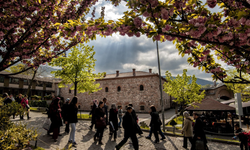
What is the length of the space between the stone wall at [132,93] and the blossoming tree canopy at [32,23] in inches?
842

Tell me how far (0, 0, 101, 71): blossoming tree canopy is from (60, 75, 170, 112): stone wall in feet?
70.1

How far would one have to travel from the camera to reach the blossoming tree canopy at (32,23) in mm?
3904

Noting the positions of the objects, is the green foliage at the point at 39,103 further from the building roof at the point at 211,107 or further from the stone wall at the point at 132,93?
the building roof at the point at 211,107

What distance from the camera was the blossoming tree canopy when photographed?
3904 millimetres

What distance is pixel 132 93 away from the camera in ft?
87.1

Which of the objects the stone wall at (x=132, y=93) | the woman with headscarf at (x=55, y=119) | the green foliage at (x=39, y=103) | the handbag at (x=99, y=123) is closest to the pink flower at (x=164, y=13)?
the handbag at (x=99, y=123)

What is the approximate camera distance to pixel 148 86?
2548cm

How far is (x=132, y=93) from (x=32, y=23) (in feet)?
76.8

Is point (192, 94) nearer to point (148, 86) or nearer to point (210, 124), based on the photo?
point (210, 124)

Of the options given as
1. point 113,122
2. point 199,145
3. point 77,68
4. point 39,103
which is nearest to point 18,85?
point 39,103

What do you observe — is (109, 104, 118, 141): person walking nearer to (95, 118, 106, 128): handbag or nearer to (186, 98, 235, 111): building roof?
(95, 118, 106, 128): handbag

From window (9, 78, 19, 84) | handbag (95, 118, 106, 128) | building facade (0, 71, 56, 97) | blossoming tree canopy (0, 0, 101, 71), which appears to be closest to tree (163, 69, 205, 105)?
handbag (95, 118, 106, 128)

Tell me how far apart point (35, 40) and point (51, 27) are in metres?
0.76

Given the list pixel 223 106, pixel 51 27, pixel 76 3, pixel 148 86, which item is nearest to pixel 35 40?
pixel 51 27
